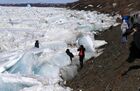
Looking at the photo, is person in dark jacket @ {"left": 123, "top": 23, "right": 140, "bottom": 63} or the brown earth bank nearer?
the brown earth bank

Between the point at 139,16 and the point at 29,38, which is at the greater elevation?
the point at 139,16

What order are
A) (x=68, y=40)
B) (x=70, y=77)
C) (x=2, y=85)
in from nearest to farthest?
(x=2, y=85), (x=70, y=77), (x=68, y=40)

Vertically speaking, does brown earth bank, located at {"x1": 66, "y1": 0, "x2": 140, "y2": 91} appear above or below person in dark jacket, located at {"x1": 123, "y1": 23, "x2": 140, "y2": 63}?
below

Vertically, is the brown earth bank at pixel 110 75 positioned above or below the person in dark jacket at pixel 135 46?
below

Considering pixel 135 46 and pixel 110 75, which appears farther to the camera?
pixel 135 46

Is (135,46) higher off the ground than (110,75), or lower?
higher

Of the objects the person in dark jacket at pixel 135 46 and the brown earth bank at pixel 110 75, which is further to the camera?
the person in dark jacket at pixel 135 46

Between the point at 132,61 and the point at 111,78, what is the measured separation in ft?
2.83

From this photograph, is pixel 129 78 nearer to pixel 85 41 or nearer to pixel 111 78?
pixel 111 78

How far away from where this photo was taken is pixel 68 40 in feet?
67.4

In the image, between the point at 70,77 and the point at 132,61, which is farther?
the point at 70,77

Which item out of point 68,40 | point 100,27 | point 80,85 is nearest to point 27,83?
point 80,85

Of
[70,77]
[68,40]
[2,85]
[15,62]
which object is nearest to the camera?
[2,85]

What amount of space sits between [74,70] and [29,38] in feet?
36.8
